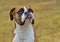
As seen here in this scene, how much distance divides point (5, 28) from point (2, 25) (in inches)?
28.7

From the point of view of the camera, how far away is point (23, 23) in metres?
A: 7.16

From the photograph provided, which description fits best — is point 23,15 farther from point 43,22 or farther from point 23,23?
point 43,22

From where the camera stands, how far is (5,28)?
39.1 ft

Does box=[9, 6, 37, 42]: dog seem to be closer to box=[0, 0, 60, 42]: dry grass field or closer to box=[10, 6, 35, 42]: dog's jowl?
box=[10, 6, 35, 42]: dog's jowl

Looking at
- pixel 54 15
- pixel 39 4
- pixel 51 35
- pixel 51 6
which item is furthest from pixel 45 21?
pixel 39 4

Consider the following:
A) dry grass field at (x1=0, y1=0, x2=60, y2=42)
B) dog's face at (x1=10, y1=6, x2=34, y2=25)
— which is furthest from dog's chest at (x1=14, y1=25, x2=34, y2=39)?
dry grass field at (x1=0, y1=0, x2=60, y2=42)

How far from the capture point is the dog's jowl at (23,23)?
708cm

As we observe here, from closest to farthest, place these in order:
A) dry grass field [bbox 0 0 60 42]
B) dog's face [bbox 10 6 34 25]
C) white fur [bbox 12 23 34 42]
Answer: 1. dog's face [bbox 10 6 34 25]
2. white fur [bbox 12 23 34 42]
3. dry grass field [bbox 0 0 60 42]

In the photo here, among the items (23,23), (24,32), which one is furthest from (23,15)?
(24,32)

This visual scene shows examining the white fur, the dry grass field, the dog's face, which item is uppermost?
the dog's face

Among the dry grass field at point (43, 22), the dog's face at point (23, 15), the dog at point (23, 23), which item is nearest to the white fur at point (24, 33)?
the dog at point (23, 23)

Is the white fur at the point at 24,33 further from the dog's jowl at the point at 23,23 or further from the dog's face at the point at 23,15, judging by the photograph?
the dog's face at the point at 23,15

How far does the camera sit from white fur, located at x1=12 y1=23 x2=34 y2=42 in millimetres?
7293

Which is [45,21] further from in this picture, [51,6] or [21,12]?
[21,12]
